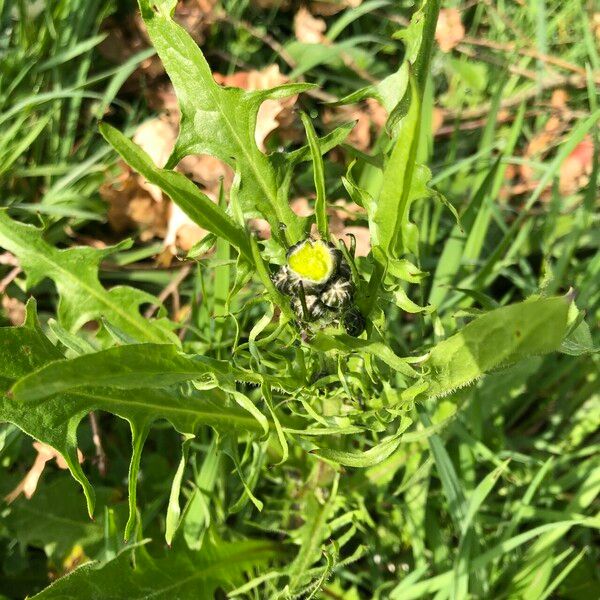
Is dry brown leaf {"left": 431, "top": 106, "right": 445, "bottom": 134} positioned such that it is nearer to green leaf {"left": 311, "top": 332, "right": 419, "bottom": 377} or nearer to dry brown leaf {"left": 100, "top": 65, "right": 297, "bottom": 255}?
dry brown leaf {"left": 100, "top": 65, "right": 297, "bottom": 255}

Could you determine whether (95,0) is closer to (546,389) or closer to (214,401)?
(214,401)

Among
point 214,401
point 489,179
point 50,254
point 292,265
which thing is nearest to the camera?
point 292,265

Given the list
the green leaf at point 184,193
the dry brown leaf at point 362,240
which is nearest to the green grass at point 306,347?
the green leaf at point 184,193

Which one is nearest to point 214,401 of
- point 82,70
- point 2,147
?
point 2,147

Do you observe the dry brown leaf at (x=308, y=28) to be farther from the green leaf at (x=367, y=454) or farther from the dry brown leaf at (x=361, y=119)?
the green leaf at (x=367, y=454)

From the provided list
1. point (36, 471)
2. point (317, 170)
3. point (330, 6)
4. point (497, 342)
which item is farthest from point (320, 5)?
point (497, 342)

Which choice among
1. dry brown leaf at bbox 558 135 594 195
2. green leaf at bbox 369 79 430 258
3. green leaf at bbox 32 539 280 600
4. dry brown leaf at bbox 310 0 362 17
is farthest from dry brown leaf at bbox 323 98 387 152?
green leaf at bbox 32 539 280 600
